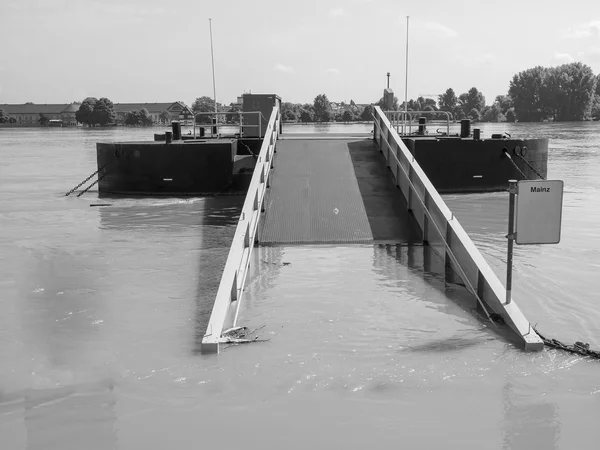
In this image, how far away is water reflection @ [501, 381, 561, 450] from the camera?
176 inches

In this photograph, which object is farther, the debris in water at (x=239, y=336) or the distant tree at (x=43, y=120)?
the distant tree at (x=43, y=120)

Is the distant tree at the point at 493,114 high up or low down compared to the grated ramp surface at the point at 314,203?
up

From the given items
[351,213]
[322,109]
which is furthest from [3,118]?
[351,213]

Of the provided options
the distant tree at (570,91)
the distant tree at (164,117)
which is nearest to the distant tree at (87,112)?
the distant tree at (164,117)

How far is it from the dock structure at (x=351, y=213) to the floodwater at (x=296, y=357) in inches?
9.1

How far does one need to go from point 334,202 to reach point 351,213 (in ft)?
1.48

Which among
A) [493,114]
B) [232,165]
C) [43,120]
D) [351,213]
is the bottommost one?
[351,213]

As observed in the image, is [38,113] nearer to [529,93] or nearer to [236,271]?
[529,93]

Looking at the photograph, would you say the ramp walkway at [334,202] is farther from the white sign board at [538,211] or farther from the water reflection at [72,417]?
the water reflection at [72,417]

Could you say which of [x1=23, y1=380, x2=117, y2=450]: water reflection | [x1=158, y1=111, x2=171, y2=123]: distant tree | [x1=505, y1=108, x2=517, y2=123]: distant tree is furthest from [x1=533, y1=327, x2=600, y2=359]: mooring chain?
[x1=158, y1=111, x2=171, y2=123]: distant tree

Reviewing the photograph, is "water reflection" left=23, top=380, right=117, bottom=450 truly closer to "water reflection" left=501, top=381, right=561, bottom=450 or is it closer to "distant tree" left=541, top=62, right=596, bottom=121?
"water reflection" left=501, top=381, right=561, bottom=450

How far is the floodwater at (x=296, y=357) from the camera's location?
4.68m

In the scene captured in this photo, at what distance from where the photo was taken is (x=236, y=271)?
721 centimetres

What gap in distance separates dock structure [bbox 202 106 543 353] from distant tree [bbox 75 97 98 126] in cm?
15430
